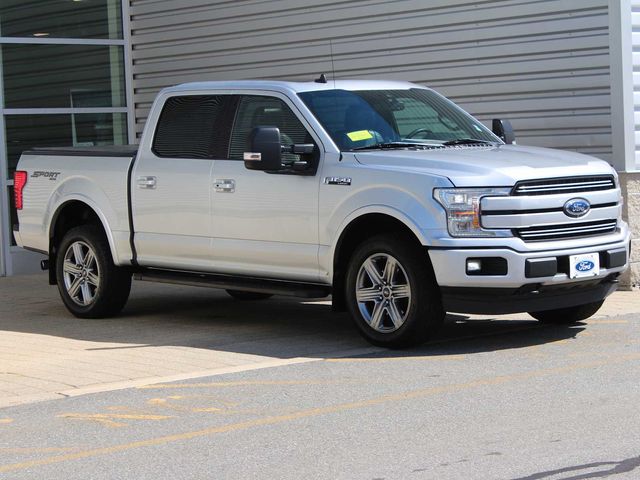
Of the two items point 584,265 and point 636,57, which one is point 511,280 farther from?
point 636,57

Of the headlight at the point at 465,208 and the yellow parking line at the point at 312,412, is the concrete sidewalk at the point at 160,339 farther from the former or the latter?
the yellow parking line at the point at 312,412

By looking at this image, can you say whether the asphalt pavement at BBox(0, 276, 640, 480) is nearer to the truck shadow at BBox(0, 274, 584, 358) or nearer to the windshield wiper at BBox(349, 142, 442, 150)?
the truck shadow at BBox(0, 274, 584, 358)

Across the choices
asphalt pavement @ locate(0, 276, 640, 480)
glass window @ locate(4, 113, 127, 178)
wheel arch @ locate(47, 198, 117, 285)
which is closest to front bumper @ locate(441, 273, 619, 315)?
asphalt pavement @ locate(0, 276, 640, 480)

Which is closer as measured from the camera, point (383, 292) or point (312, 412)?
point (312, 412)

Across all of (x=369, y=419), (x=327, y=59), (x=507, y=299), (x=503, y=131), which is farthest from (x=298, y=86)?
(x=327, y=59)

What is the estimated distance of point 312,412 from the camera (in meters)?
7.21

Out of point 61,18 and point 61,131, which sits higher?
point 61,18

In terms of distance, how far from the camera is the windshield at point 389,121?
986 centimetres

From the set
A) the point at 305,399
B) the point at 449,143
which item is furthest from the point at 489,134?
the point at 305,399

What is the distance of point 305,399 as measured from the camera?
7605 millimetres

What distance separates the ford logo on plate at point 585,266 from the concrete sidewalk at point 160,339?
1.43 m

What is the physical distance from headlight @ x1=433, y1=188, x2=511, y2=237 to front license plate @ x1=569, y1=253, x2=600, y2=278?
1.78ft

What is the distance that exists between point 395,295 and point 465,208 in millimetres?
841

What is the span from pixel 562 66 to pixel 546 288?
4.45 meters
